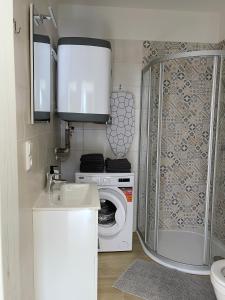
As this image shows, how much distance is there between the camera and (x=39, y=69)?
1718 mm

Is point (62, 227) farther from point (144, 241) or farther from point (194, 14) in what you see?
point (194, 14)

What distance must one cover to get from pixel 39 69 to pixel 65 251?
1.20 meters

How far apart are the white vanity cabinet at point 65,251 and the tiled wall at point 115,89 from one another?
136 centimetres

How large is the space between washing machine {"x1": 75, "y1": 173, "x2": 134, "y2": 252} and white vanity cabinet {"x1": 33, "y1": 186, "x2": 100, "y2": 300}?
0.93 metres

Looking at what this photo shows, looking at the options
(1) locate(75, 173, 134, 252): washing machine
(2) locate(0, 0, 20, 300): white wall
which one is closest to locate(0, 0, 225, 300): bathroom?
(1) locate(75, 173, 134, 252): washing machine

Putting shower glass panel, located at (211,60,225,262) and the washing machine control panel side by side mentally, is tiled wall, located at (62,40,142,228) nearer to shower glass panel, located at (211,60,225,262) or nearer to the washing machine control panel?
the washing machine control panel

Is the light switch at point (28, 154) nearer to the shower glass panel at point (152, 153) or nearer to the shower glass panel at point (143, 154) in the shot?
the shower glass panel at point (152, 153)

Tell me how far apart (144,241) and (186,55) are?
6.39 feet

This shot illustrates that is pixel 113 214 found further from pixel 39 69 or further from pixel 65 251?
pixel 39 69

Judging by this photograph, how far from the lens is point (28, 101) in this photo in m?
1.54

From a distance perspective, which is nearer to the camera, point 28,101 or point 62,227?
point 28,101

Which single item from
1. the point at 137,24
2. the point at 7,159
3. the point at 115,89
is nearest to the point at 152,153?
the point at 115,89

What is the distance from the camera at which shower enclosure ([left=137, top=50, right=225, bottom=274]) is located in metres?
2.69

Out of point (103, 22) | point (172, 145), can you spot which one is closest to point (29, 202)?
point (172, 145)
